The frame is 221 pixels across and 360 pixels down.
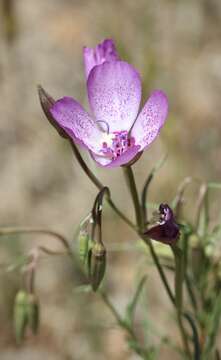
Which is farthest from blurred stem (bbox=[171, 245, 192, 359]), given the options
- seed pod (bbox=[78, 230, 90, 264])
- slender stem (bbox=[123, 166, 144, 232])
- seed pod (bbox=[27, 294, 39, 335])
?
seed pod (bbox=[27, 294, 39, 335])

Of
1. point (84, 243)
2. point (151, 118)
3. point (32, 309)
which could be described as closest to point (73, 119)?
point (151, 118)

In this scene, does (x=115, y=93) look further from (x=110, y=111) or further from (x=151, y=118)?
(x=151, y=118)

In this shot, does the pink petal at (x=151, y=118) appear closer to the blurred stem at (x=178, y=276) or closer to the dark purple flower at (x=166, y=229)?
the dark purple flower at (x=166, y=229)

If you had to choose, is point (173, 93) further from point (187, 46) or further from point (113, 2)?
point (113, 2)

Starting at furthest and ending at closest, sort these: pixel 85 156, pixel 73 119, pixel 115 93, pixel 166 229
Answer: pixel 85 156 → pixel 115 93 → pixel 73 119 → pixel 166 229

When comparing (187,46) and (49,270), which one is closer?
(49,270)

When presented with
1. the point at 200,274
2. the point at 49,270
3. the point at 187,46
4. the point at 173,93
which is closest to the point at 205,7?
the point at 187,46
